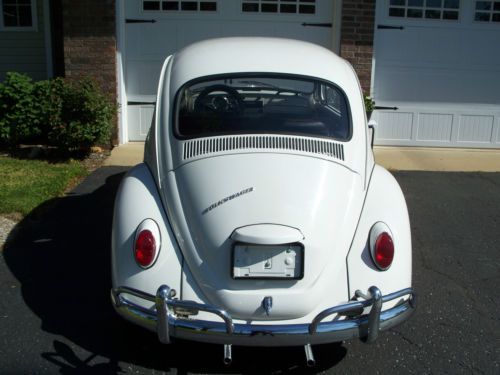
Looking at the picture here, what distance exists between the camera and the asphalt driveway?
3365 mm

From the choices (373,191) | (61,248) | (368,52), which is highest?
(368,52)

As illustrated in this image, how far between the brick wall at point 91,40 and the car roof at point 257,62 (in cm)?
439

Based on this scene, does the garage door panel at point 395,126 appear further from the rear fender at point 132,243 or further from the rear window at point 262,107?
the rear fender at point 132,243

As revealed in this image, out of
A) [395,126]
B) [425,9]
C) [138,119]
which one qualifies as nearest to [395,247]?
[395,126]

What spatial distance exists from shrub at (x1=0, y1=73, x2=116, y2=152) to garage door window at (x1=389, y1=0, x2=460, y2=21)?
473cm

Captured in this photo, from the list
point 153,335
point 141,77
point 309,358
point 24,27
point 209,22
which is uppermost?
point 209,22

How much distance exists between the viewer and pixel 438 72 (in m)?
9.30

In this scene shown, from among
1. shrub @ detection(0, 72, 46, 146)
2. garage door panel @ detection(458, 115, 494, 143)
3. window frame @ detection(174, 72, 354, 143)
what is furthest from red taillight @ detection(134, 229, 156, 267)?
garage door panel @ detection(458, 115, 494, 143)

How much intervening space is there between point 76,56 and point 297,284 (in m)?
6.70

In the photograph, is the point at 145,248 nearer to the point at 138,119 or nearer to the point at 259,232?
the point at 259,232

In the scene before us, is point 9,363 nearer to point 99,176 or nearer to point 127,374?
point 127,374

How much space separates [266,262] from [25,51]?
28.5 feet

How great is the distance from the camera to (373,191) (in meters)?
3.68

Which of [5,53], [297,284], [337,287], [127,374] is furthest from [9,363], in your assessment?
[5,53]
